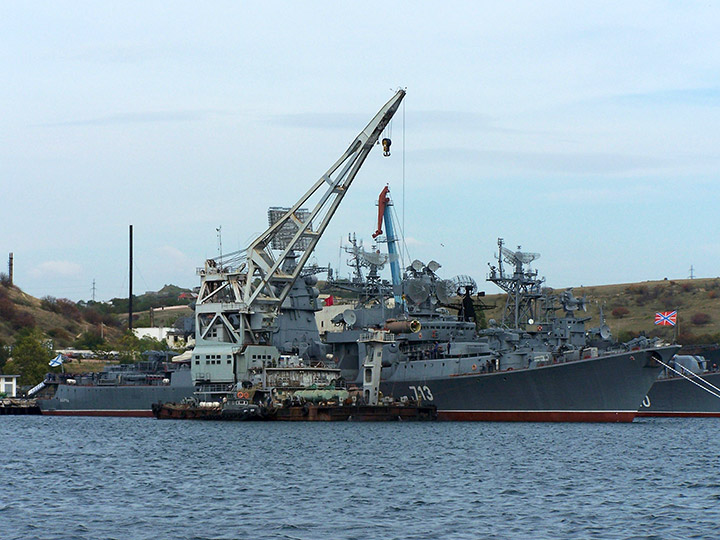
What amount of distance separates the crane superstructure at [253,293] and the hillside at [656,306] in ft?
255

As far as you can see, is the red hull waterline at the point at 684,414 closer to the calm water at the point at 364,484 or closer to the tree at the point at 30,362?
the calm water at the point at 364,484

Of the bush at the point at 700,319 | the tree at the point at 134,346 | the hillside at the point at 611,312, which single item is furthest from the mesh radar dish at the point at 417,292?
the bush at the point at 700,319

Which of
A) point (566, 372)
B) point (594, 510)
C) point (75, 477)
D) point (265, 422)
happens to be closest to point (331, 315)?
point (265, 422)

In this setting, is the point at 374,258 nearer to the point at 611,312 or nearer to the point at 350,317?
the point at 350,317

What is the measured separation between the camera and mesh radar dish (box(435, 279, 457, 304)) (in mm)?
78375

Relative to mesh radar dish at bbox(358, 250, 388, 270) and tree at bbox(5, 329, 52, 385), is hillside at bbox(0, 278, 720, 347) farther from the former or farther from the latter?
mesh radar dish at bbox(358, 250, 388, 270)

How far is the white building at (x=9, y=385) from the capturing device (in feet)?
379

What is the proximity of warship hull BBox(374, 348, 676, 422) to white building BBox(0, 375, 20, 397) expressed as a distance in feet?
202

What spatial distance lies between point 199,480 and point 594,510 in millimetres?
14471

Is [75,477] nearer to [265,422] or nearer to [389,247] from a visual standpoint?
[265,422]

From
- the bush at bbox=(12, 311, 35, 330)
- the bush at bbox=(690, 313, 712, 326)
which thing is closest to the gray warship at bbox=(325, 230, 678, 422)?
the bush at bbox=(690, 313, 712, 326)

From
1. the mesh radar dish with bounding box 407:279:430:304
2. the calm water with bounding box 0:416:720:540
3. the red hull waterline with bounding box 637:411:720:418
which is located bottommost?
the calm water with bounding box 0:416:720:540

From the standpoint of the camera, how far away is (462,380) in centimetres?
6838

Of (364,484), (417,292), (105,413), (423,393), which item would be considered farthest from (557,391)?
(105,413)
